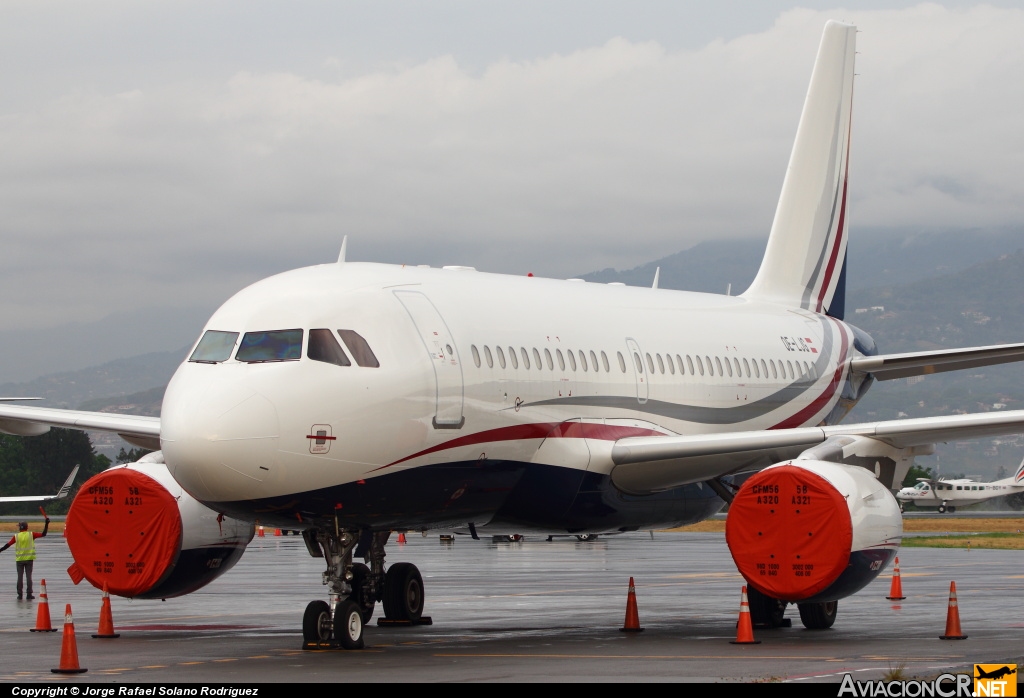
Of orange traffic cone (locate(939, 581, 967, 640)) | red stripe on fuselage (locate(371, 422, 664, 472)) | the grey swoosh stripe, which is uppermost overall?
the grey swoosh stripe

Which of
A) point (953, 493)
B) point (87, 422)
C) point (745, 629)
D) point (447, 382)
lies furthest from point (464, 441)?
point (953, 493)

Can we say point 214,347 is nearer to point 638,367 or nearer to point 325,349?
point 325,349

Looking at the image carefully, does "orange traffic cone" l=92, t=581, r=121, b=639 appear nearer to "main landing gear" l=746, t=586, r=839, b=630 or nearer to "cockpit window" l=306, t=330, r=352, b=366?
"cockpit window" l=306, t=330, r=352, b=366

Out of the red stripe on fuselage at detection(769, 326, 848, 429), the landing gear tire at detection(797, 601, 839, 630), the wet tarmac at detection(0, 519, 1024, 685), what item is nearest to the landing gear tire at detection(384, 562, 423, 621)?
the wet tarmac at detection(0, 519, 1024, 685)

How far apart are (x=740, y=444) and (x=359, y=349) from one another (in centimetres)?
578

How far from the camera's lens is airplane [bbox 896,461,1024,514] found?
12019 cm

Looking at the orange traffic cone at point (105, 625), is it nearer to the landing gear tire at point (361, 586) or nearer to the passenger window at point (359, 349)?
the landing gear tire at point (361, 586)

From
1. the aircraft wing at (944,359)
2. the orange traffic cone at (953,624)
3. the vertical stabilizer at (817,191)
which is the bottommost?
the orange traffic cone at (953,624)

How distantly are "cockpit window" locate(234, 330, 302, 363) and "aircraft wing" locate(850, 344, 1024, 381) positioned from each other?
10.8 metres

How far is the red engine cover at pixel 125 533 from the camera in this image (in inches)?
797

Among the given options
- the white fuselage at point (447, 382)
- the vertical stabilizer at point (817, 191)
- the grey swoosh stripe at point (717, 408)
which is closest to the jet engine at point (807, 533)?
the white fuselage at point (447, 382)

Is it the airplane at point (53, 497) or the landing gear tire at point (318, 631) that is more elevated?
the airplane at point (53, 497)

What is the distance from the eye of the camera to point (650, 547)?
192 feet

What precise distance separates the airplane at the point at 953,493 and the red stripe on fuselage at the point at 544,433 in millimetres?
101754
